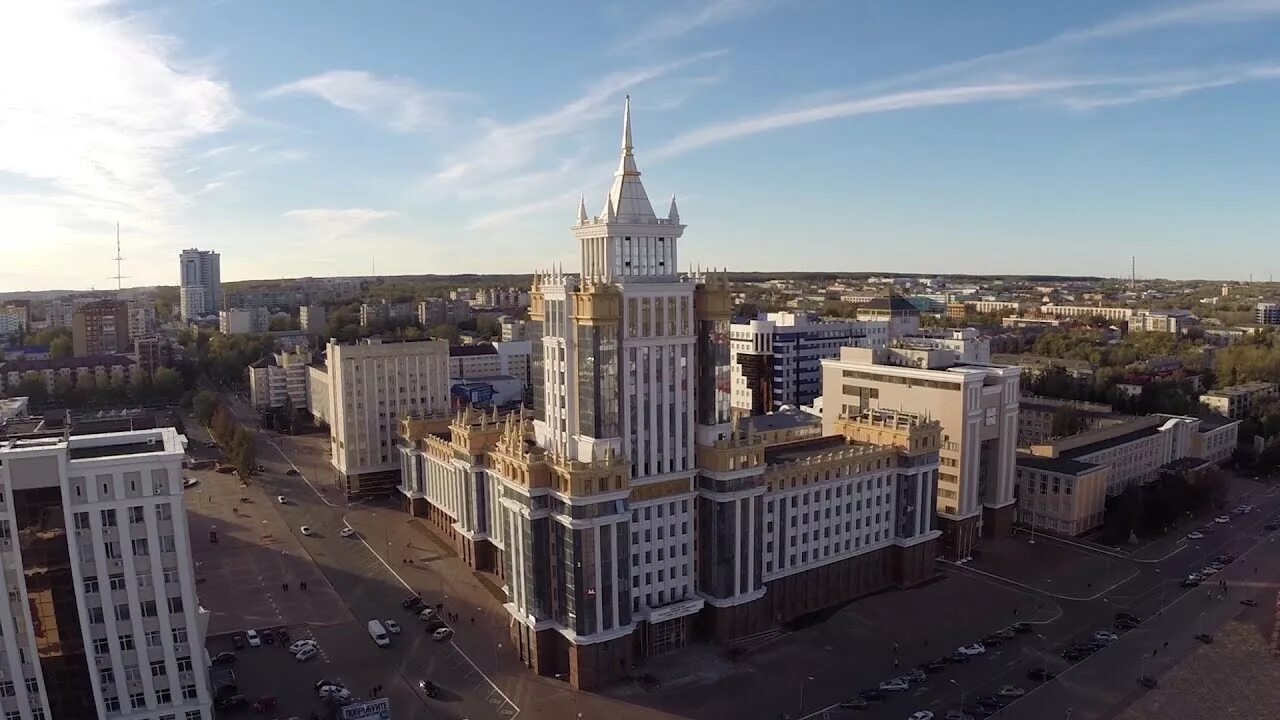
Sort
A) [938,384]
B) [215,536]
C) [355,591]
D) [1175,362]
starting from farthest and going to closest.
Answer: [1175,362] < [215,536] < [938,384] < [355,591]

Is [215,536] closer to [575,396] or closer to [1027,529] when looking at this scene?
[575,396]

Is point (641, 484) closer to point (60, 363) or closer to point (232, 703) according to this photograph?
point (232, 703)

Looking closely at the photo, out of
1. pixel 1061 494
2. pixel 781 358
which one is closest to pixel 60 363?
pixel 781 358

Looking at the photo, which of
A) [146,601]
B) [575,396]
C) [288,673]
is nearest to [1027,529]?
[575,396]

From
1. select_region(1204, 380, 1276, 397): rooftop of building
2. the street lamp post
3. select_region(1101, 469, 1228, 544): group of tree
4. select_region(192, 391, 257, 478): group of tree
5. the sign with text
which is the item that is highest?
select_region(1204, 380, 1276, 397): rooftop of building

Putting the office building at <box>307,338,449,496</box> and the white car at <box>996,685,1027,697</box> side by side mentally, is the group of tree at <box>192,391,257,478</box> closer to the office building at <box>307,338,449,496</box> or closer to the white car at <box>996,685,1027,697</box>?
the office building at <box>307,338,449,496</box>

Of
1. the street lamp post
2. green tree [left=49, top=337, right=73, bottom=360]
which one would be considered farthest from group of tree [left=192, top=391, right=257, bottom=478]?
the street lamp post
